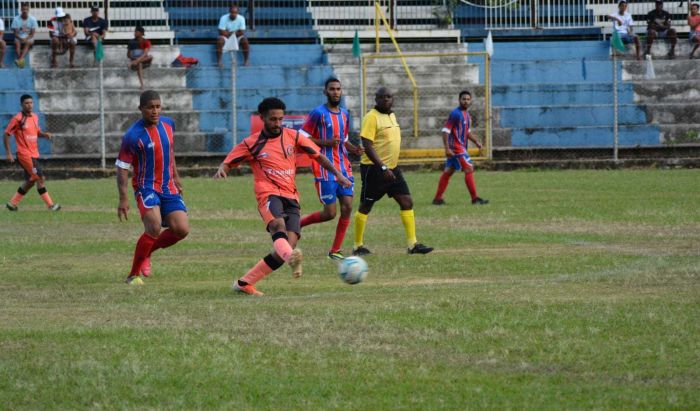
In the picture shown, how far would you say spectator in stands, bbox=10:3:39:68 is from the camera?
35188 mm

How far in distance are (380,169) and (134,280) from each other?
4113 millimetres

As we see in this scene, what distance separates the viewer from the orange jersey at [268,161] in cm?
1196

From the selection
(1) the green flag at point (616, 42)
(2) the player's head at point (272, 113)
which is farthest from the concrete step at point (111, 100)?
(2) the player's head at point (272, 113)

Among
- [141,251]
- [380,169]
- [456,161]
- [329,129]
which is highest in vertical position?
[329,129]

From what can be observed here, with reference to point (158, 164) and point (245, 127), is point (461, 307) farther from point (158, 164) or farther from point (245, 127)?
point (245, 127)

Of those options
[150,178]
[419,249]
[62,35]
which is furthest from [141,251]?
[62,35]

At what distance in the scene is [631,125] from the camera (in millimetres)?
34781

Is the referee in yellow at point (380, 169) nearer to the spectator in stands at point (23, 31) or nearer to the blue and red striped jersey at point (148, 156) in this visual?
the blue and red striped jersey at point (148, 156)

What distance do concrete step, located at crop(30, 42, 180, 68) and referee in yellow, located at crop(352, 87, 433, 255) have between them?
843 inches

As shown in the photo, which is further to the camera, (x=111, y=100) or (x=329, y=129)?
(x=111, y=100)

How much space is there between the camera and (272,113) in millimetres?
Answer: 11828

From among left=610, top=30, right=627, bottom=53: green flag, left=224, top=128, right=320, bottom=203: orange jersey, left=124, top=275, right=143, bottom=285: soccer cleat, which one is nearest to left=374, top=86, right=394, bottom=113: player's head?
left=224, top=128, right=320, bottom=203: orange jersey

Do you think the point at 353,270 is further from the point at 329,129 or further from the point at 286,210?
the point at 329,129

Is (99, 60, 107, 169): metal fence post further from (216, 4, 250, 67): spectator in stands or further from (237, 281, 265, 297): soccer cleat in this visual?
(237, 281, 265, 297): soccer cleat
